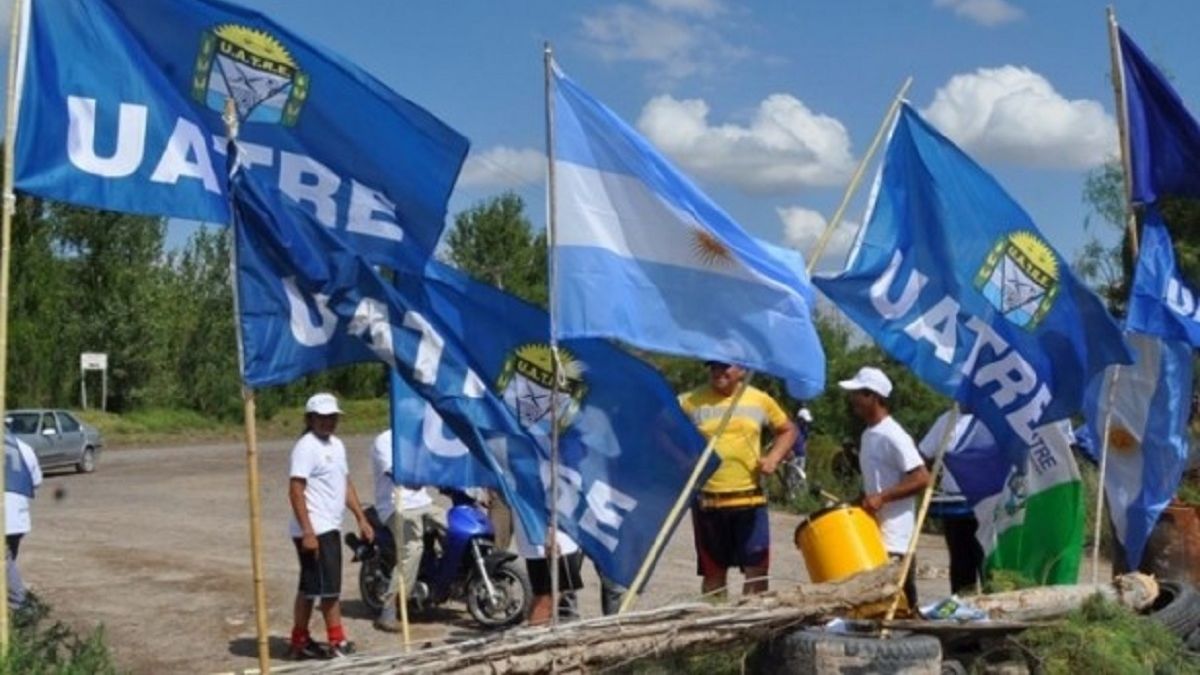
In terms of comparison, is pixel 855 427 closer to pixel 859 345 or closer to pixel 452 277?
pixel 859 345

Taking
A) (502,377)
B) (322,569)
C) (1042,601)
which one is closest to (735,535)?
(1042,601)

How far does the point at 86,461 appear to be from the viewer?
30891 mm

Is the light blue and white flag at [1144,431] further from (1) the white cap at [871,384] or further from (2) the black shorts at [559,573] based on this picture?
(2) the black shorts at [559,573]

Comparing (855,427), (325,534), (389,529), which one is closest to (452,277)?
(325,534)

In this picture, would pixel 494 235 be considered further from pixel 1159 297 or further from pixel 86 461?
pixel 1159 297

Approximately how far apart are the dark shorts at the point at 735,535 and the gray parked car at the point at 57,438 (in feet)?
73.6

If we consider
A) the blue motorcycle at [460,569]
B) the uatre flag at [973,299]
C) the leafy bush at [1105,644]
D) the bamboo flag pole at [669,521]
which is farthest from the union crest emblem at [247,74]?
the blue motorcycle at [460,569]

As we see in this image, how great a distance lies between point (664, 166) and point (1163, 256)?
4275 mm

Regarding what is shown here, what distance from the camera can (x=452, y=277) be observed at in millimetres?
7309

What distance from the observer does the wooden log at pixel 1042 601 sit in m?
8.50

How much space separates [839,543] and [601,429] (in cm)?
152

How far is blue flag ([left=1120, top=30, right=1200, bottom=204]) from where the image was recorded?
1053cm

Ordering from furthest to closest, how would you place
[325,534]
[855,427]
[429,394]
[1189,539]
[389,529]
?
[855,427] → [389,529] → [1189,539] → [325,534] → [429,394]

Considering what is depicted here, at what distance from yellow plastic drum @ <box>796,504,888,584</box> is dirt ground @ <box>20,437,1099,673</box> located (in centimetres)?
47
